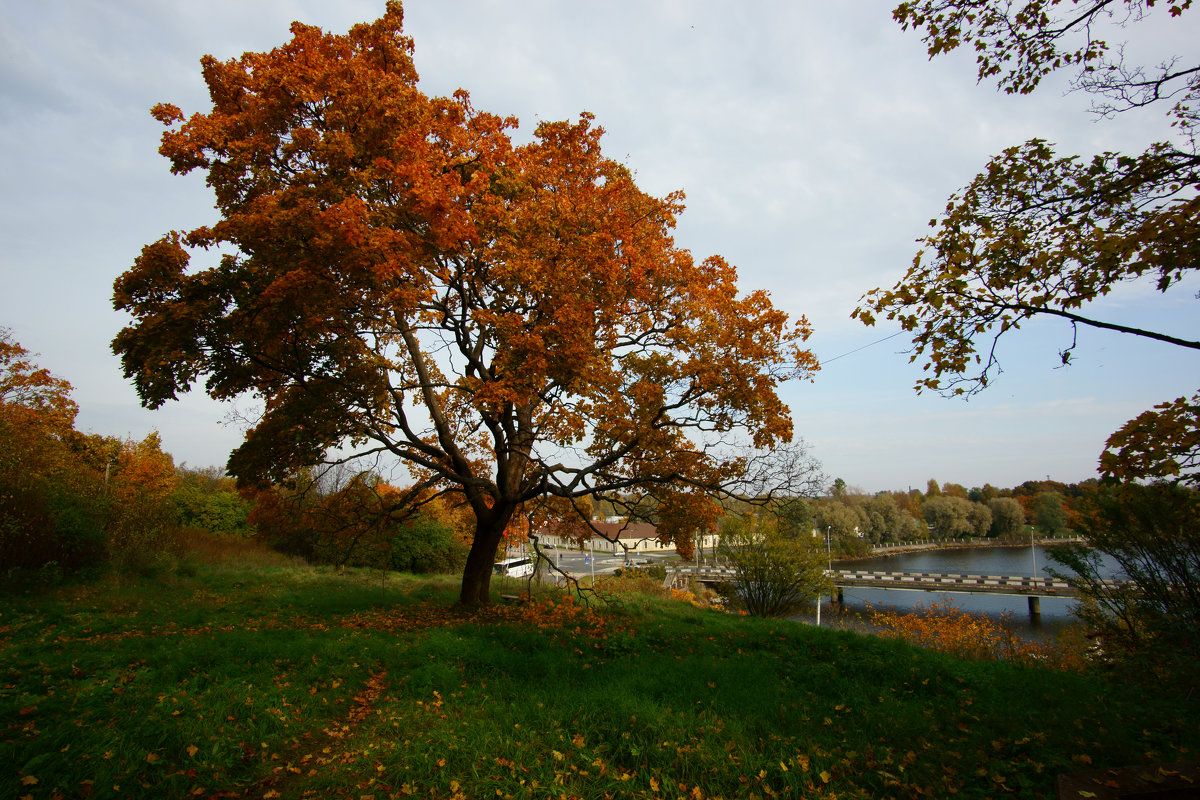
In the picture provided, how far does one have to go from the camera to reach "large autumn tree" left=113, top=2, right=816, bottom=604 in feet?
24.0

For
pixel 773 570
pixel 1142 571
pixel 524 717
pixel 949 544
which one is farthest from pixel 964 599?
pixel 949 544

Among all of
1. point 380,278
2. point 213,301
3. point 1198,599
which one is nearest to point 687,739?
point 380,278

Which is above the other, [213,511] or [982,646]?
[213,511]

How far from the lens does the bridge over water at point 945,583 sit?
2888cm

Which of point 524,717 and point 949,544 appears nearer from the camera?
point 524,717

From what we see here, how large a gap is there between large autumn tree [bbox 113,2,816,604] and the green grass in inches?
123

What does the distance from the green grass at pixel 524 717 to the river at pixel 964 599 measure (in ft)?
24.7

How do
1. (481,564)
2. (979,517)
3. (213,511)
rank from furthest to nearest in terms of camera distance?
1. (979,517)
2. (213,511)
3. (481,564)

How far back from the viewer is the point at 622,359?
9.72 meters

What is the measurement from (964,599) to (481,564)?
34120 mm

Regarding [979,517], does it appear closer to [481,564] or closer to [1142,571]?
[1142,571]

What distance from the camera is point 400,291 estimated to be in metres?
6.92

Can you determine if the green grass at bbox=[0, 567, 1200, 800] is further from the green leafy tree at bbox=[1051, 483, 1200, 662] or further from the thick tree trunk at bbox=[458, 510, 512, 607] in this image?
the thick tree trunk at bbox=[458, 510, 512, 607]

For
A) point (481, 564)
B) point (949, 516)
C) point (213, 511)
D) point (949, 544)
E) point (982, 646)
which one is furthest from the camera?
point (949, 544)
